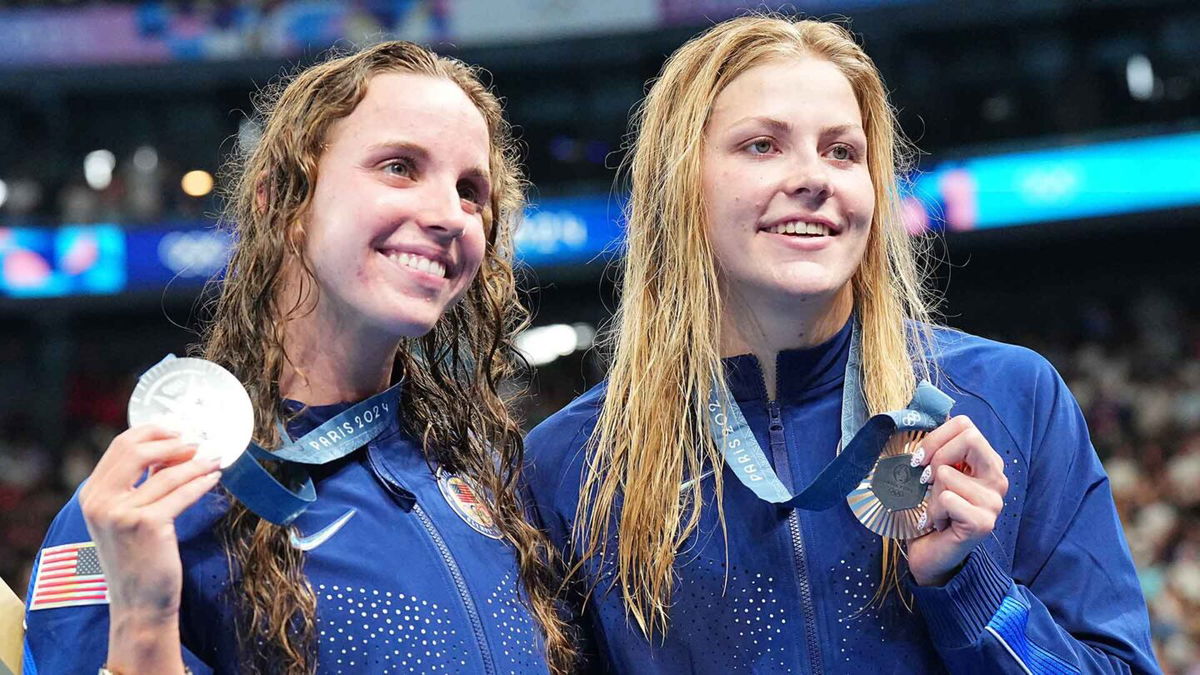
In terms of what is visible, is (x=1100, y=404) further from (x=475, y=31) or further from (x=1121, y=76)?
(x=475, y=31)

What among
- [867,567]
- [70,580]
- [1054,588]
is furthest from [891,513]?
[70,580]

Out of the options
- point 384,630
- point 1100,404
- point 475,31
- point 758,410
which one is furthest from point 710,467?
point 475,31

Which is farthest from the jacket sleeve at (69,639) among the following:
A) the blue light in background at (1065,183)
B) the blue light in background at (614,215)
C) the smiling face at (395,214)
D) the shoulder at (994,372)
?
the blue light in background at (1065,183)

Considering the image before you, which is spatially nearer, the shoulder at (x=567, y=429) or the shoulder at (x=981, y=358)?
the shoulder at (x=981, y=358)

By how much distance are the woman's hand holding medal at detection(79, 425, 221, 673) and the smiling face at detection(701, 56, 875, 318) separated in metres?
1.02

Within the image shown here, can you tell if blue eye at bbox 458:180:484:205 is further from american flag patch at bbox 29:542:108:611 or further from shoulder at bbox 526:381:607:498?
american flag patch at bbox 29:542:108:611

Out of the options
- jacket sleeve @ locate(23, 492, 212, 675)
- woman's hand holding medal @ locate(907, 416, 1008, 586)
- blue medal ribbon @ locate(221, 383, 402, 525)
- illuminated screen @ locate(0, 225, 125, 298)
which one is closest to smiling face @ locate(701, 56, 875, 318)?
woman's hand holding medal @ locate(907, 416, 1008, 586)

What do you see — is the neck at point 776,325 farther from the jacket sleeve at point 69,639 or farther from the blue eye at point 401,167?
the jacket sleeve at point 69,639

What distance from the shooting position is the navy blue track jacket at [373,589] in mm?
1962

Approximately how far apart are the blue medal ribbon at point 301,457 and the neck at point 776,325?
608mm

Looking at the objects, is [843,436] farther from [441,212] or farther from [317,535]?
[317,535]

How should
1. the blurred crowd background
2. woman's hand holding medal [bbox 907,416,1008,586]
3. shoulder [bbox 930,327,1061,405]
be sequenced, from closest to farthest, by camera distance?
woman's hand holding medal [bbox 907,416,1008,586]
shoulder [bbox 930,327,1061,405]
the blurred crowd background

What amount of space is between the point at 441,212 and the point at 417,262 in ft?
0.29

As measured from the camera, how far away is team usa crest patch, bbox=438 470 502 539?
2357 mm
